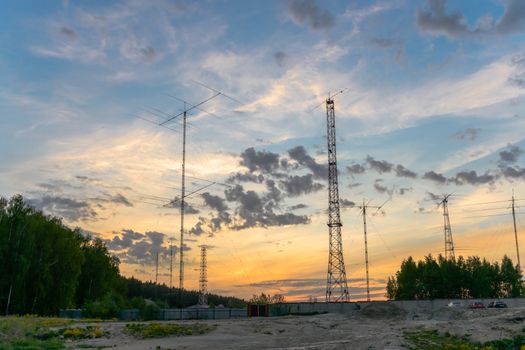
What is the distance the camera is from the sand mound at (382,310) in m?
79.0

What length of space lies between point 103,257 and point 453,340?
9306cm

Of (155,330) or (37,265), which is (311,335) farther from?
(37,265)

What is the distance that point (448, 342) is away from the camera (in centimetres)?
4606

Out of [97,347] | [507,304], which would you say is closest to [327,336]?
[97,347]

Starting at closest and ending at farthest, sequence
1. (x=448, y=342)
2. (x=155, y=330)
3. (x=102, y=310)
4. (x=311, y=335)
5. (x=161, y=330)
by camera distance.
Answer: (x=448, y=342), (x=155, y=330), (x=311, y=335), (x=161, y=330), (x=102, y=310)

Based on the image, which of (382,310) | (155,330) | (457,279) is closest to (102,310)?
(155,330)

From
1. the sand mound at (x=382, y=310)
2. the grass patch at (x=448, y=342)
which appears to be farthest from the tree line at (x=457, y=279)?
the grass patch at (x=448, y=342)

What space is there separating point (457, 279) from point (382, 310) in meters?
55.4

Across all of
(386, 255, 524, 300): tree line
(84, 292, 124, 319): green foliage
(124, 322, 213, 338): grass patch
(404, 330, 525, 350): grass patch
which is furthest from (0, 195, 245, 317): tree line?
(386, 255, 524, 300): tree line

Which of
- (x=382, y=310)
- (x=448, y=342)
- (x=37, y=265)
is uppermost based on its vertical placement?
(x=37, y=265)

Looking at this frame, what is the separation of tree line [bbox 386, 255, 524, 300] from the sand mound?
48936 mm

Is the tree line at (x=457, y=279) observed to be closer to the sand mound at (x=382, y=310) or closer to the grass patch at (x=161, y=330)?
the sand mound at (x=382, y=310)

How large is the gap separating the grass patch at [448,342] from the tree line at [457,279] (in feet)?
265

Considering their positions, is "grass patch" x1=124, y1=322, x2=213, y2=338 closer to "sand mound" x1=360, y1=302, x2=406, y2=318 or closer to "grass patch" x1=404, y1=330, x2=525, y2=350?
"grass patch" x1=404, y1=330, x2=525, y2=350
